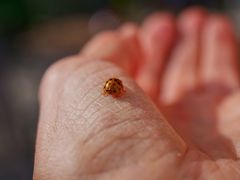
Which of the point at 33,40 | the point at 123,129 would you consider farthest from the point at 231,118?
the point at 33,40

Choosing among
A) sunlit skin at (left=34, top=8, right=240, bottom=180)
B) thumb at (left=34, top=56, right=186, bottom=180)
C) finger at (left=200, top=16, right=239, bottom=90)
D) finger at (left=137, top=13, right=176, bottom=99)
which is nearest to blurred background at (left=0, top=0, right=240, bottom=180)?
finger at (left=137, top=13, right=176, bottom=99)

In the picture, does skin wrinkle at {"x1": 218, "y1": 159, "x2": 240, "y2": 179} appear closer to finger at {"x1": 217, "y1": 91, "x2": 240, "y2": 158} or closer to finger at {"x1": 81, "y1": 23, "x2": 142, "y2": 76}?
finger at {"x1": 217, "y1": 91, "x2": 240, "y2": 158}

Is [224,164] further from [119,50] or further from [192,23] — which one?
[192,23]

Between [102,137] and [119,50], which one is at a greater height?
[119,50]

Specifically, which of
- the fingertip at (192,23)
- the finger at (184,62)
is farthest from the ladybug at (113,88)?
the fingertip at (192,23)

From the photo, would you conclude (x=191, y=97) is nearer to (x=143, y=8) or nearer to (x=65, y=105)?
(x=65, y=105)

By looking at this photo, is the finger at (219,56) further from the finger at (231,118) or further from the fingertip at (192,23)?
the finger at (231,118)

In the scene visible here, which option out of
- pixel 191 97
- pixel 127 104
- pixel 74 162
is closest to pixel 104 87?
pixel 127 104
